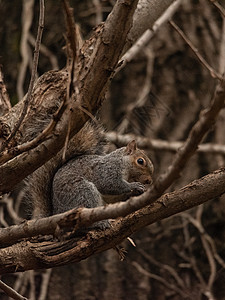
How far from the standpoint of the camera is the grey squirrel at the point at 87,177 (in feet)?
6.19

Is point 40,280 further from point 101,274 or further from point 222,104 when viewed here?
point 222,104

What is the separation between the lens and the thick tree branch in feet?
4.94

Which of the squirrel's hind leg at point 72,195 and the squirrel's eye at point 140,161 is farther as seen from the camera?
the squirrel's eye at point 140,161

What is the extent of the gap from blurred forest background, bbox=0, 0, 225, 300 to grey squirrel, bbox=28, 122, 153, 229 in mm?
733

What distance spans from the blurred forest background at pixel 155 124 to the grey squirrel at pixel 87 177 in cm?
73

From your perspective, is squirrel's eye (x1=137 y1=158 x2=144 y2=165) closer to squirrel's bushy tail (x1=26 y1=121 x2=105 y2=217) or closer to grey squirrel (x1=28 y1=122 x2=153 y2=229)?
grey squirrel (x1=28 y1=122 x2=153 y2=229)

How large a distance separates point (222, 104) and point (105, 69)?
1.40ft

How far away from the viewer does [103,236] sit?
1.62 meters

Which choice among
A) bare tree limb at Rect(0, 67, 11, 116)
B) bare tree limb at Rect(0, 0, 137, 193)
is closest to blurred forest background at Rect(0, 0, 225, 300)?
bare tree limb at Rect(0, 67, 11, 116)

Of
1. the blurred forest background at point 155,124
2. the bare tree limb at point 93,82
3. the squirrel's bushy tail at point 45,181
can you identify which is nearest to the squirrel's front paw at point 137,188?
the squirrel's bushy tail at point 45,181

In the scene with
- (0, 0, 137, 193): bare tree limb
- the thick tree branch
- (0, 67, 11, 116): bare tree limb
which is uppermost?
(0, 67, 11, 116): bare tree limb

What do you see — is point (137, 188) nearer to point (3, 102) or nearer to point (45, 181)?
point (45, 181)

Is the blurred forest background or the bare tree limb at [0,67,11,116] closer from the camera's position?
the bare tree limb at [0,67,11,116]

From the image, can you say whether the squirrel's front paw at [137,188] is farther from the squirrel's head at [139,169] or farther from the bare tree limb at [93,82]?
the bare tree limb at [93,82]
